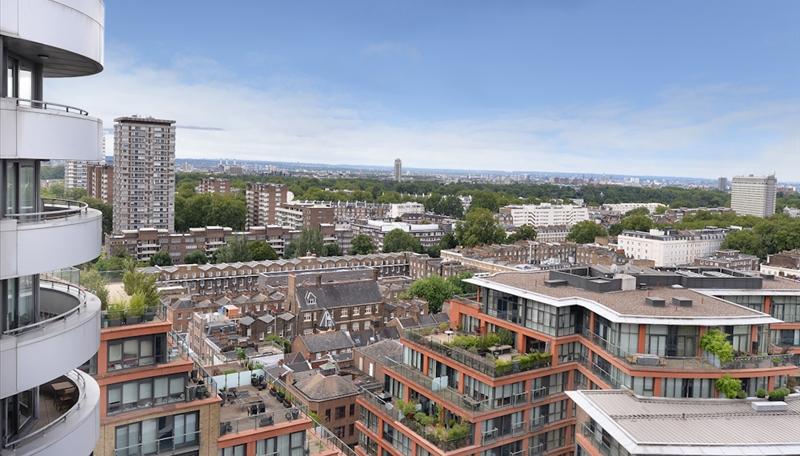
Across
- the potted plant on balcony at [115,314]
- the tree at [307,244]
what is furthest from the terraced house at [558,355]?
the tree at [307,244]

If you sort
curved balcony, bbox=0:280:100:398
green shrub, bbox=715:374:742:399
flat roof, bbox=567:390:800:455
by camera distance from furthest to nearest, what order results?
1. green shrub, bbox=715:374:742:399
2. flat roof, bbox=567:390:800:455
3. curved balcony, bbox=0:280:100:398

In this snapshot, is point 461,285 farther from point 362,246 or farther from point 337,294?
point 362,246

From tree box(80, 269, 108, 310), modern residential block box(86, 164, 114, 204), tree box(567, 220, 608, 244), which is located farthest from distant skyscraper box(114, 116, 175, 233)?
tree box(80, 269, 108, 310)

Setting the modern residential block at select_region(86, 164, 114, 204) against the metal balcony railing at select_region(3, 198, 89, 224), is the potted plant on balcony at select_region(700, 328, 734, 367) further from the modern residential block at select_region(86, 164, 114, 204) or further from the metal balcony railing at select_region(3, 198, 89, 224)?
the modern residential block at select_region(86, 164, 114, 204)

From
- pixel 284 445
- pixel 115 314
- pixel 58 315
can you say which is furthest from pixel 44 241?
pixel 284 445

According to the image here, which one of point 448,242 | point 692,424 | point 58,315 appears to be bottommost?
point 448,242

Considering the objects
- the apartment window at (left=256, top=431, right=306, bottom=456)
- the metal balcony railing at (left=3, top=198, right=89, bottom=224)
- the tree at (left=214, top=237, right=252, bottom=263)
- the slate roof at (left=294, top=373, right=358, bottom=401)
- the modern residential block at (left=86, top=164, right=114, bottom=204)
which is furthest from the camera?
the modern residential block at (left=86, top=164, right=114, bottom=204)

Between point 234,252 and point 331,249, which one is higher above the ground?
point 234,252
